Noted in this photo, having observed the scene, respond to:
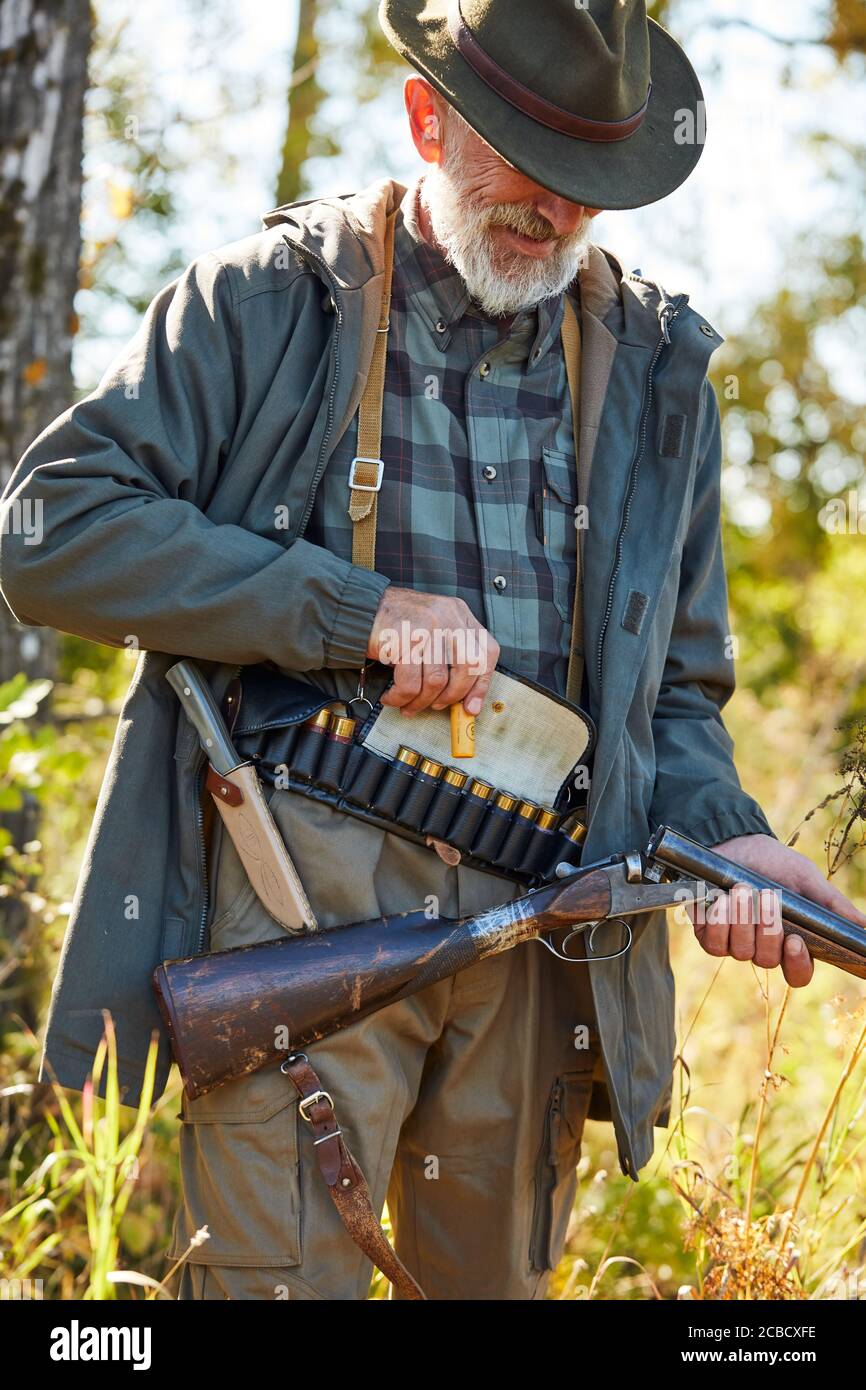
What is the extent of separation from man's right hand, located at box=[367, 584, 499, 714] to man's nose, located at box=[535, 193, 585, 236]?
90 cm

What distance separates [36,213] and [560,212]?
2.54 m

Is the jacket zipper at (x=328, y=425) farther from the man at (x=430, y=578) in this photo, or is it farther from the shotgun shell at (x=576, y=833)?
the shotgun shell at (x=576, y=833)

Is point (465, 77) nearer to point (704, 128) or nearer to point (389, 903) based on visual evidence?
point (704, 128)

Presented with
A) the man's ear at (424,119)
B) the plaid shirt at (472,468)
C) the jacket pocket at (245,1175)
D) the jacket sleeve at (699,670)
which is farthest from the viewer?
the jacket sleeve at (699,670)

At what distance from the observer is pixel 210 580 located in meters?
2.62

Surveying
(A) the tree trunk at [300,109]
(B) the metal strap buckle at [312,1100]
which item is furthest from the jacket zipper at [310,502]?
(A) the tree trunk at [300,109]

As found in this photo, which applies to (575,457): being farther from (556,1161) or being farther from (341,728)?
(556,1161)

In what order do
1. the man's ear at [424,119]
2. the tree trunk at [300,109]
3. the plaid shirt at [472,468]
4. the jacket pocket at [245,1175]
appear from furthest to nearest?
the tree trunk at [300,109] < the man's ear at [424,119] < the plaid shirt at [472,468] < the jacket pocket at [245,1175]

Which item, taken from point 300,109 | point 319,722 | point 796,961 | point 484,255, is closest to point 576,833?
point 796,961

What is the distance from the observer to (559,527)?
119 inches

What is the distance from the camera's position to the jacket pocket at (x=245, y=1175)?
260 centimetres

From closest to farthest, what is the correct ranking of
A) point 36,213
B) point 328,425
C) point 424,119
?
point 328,425 < point 424,119 < point 36,213

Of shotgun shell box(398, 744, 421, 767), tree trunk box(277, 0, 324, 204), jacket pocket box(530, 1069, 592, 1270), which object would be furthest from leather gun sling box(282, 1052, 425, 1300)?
tree trunk box(277, 0, 324, 204)

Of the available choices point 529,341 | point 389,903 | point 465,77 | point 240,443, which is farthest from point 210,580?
point 465,77
